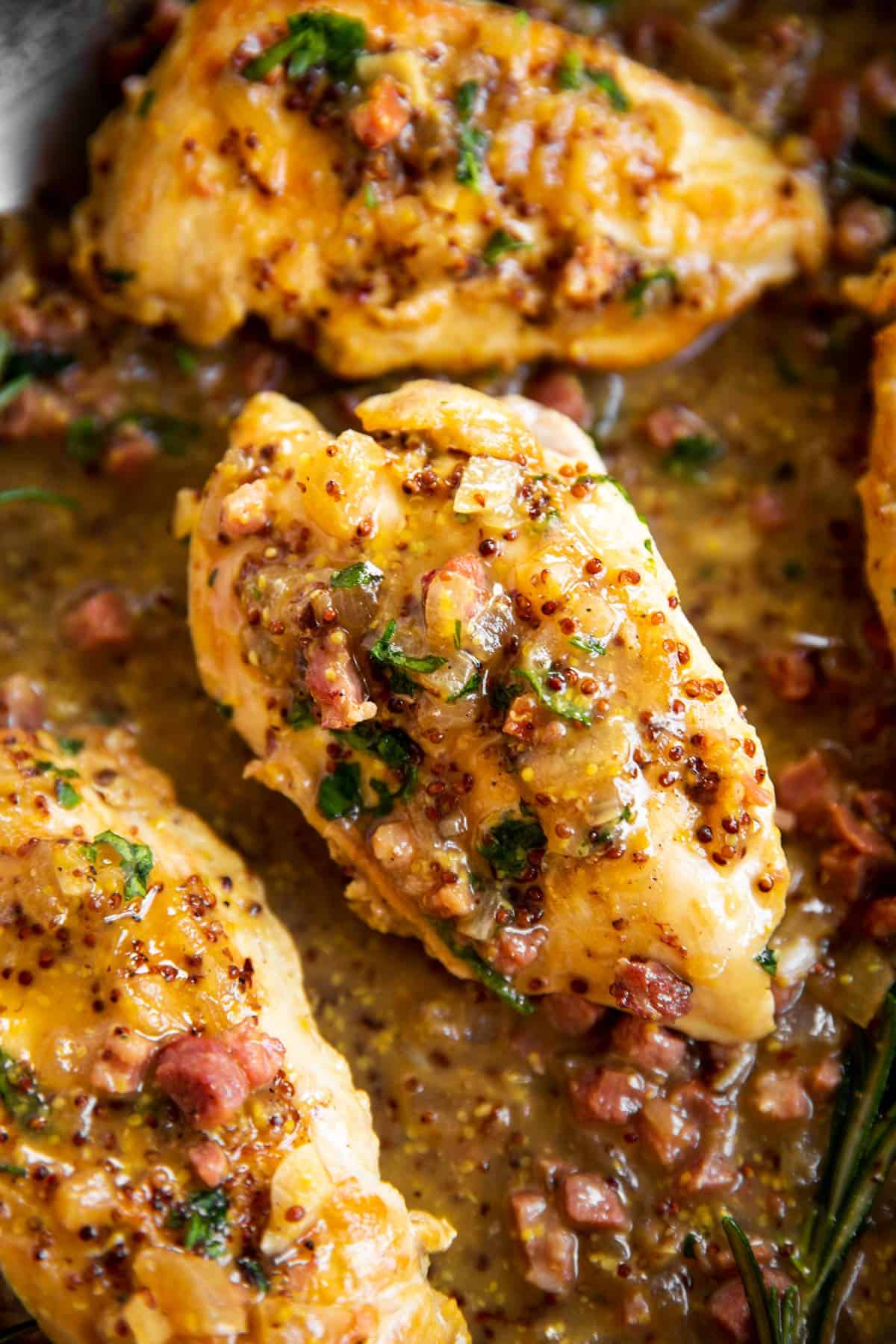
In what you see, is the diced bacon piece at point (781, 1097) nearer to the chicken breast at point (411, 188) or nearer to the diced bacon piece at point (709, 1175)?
the diced bacon piece at point (709, 1175)

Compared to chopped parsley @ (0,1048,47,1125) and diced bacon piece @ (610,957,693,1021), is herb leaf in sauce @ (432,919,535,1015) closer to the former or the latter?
diced bacon piece @ (610,957,693,1021)

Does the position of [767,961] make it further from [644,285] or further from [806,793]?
[644,285]

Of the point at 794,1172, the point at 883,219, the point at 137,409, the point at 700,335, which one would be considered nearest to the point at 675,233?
the point at 700,335

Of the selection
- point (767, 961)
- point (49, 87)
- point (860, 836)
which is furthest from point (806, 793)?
point (49, 87)

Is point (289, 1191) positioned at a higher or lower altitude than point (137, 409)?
lower

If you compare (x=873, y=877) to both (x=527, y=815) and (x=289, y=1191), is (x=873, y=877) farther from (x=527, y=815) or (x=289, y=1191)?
(x=289, y=1191)

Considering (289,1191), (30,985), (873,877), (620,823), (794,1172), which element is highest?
(30,985)

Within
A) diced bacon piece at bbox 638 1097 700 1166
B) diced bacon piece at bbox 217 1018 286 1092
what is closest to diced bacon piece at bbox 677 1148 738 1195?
diced bacon piece at bbox 638 1097 700 1166
